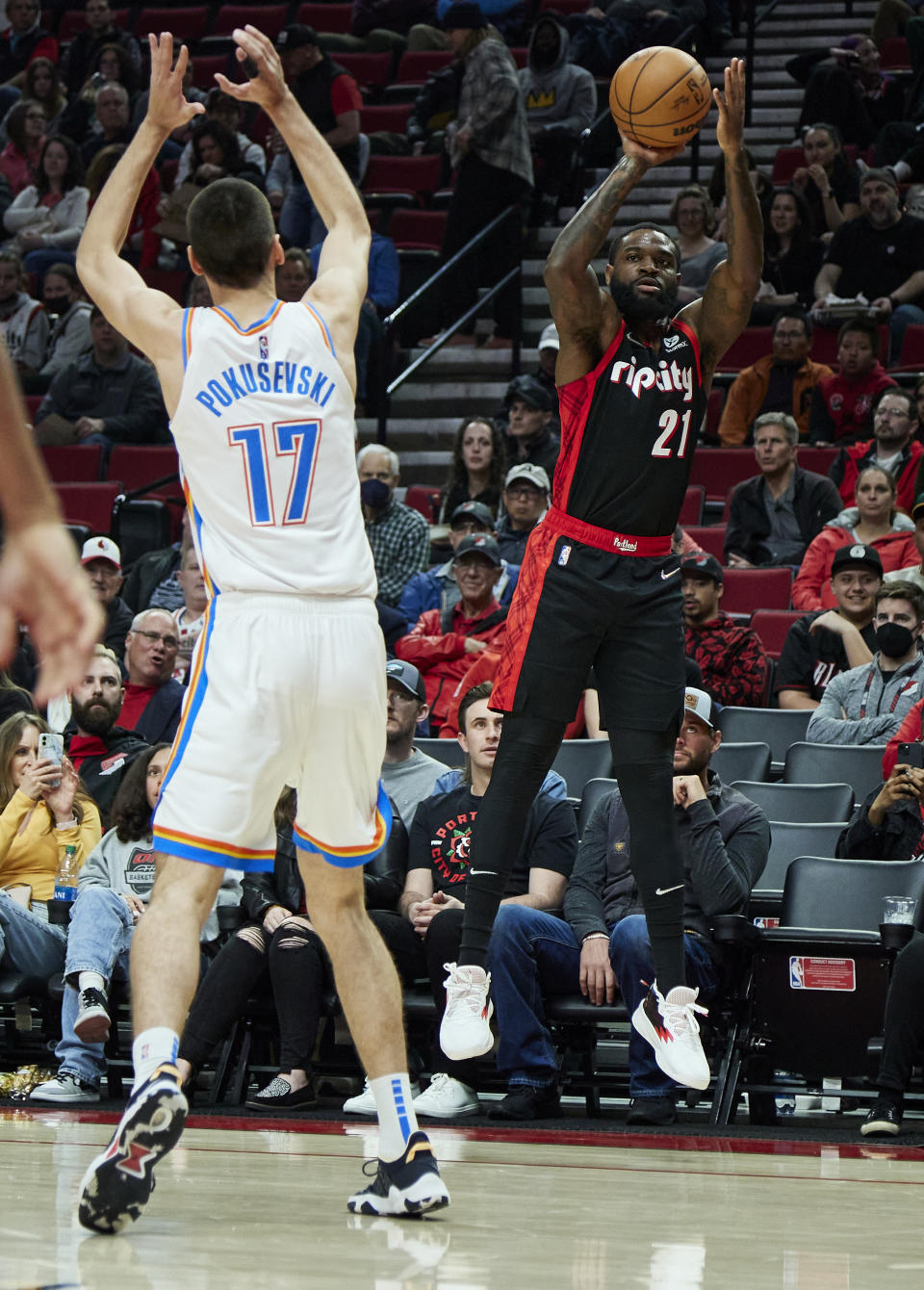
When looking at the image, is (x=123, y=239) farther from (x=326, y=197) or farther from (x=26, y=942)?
(x=26, y=942)

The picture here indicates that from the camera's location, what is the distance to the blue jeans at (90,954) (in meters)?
6.70

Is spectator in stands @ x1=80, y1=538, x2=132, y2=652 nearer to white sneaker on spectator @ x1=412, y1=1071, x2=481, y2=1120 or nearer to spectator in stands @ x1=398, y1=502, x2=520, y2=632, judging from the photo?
spectator in stands @ x1=398, y1=502, x2=520, y2=632

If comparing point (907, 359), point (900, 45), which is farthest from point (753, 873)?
point (900, 45)

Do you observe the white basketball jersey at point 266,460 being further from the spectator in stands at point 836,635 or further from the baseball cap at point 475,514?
the baseball cap at point 475,514

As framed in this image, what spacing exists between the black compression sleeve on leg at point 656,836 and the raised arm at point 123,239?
1613 millimetres

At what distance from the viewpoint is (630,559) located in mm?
4695

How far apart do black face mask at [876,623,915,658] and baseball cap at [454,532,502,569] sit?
187cm

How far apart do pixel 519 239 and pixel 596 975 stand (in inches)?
310

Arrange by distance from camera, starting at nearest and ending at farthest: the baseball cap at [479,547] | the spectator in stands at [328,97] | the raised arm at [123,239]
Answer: the raised arm at [123,239] < the baseball cap at [479,547] < the spectator in stands at [328,97]

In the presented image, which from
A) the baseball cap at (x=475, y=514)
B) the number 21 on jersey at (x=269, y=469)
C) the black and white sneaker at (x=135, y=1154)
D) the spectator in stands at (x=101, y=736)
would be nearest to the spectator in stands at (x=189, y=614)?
the spectator in stands at (x=101, y=736)

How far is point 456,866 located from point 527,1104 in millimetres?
1101

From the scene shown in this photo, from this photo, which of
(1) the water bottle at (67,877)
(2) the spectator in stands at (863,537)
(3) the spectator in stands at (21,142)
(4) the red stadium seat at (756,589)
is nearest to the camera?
(1) the water bottle at (67,877)

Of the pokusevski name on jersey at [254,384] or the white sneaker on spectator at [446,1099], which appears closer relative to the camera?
the pokusevski name on jersey at [254,384]

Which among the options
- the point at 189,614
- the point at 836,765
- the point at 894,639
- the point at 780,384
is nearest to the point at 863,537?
the point at 894,639
